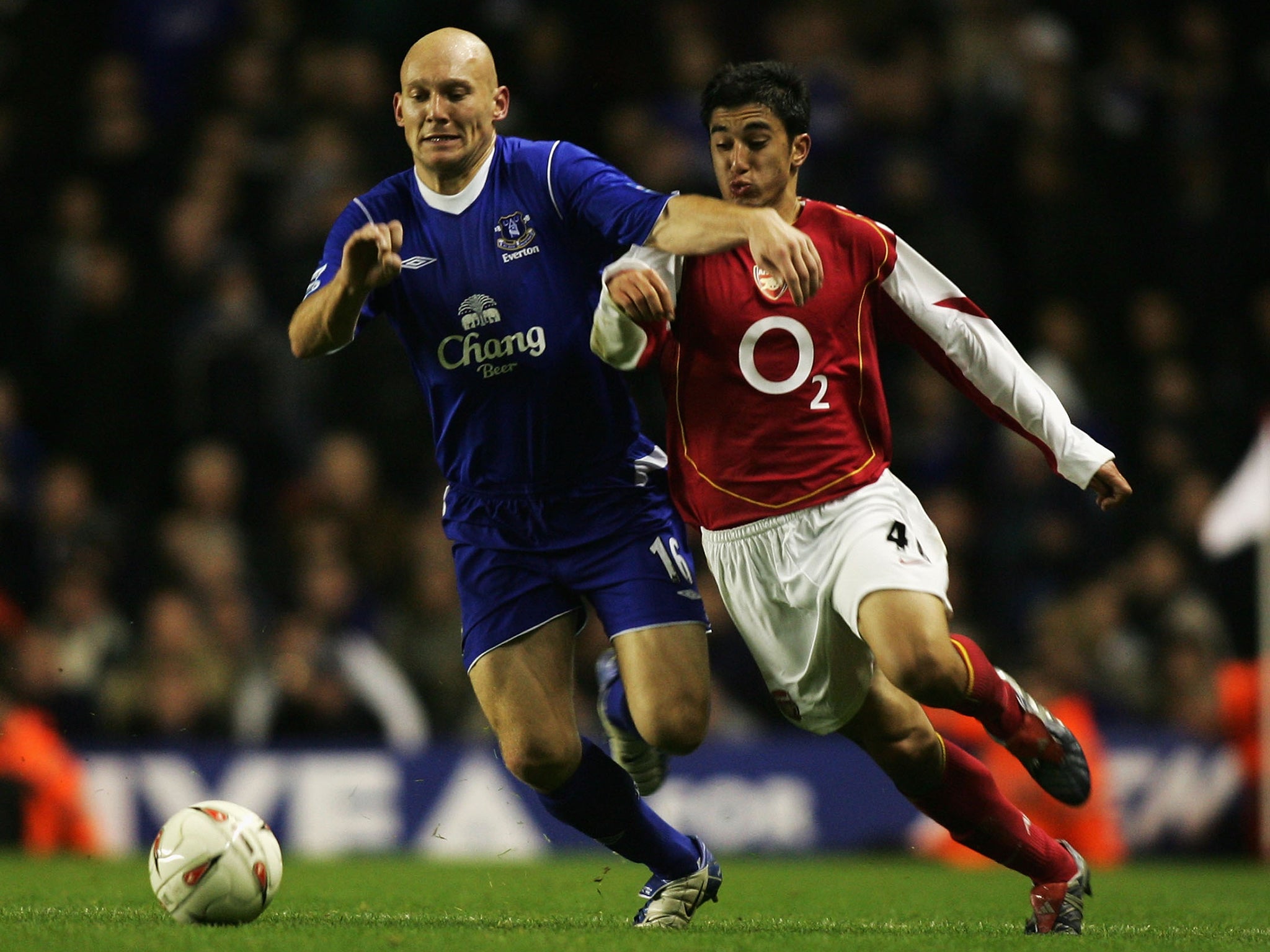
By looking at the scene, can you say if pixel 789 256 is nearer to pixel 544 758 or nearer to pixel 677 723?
pixel 677 723

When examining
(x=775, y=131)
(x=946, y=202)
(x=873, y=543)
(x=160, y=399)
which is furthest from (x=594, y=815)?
(x=946, y=202)

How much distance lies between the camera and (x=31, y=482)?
10672 mm

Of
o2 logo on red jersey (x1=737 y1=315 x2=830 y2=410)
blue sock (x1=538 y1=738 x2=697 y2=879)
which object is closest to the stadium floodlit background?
blue sock (x1=538 y1=738 x2=697 y2=879)

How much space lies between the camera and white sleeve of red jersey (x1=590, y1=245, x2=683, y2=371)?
5062mm

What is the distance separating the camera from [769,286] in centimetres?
541

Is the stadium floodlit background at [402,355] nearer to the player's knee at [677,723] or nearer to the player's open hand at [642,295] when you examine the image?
the player's knee at [677,723]

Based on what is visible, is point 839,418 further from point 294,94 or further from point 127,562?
point 294,94

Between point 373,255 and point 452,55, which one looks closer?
point 373,255

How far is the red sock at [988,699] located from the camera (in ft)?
16.4

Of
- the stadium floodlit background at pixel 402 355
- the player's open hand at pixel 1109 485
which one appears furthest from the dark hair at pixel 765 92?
the stadium floodlit background at pixel 402 355

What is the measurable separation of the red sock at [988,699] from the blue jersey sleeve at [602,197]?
1.47 meters

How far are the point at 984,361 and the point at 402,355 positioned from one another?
19.0 ft

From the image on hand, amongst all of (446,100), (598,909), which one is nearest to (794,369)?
(446,100)

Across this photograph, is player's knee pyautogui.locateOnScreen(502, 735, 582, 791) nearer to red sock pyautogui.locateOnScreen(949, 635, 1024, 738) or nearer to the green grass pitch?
the green grass pitch
